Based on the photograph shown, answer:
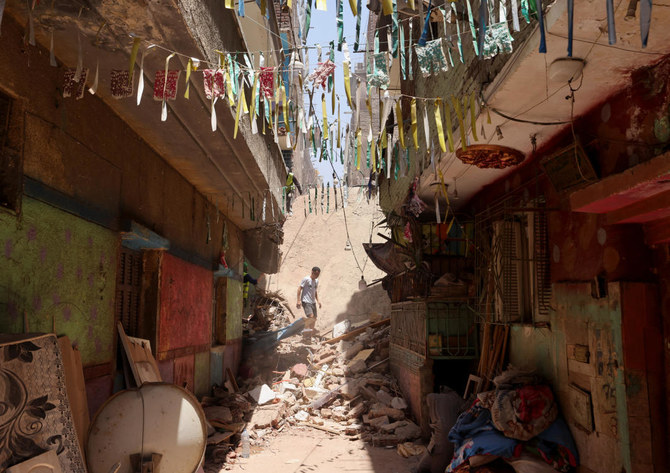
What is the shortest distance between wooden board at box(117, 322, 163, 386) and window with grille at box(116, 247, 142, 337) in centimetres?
26

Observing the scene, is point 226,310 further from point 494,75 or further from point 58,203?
point 494,75

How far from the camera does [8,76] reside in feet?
11.3

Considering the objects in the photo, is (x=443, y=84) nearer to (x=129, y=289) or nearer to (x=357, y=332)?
(x=129, y=289)

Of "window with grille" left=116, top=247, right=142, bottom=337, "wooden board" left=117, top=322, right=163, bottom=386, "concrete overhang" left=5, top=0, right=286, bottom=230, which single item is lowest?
"wooden board" left=117, top=322, right=163, bottom=386

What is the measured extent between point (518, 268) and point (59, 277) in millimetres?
5116

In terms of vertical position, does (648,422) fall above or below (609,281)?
below

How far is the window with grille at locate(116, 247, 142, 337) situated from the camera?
19.1 feet

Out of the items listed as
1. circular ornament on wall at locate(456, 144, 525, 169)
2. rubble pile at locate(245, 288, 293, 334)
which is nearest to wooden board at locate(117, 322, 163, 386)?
circular ornament on wall at locate(456, 144, 525, 169)

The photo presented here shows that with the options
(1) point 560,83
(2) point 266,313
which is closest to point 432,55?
(1) point 560,83

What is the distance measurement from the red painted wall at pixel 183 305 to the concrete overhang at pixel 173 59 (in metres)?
1.53

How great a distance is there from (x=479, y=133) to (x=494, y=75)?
3.52ft

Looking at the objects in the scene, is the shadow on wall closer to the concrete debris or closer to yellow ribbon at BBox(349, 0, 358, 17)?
the concrete debris

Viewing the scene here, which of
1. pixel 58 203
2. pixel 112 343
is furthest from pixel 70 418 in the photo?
pixel 112 343

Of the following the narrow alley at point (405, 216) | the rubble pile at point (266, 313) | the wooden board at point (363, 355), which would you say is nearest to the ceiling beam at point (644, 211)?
the narrow alley at point (405, 216)
